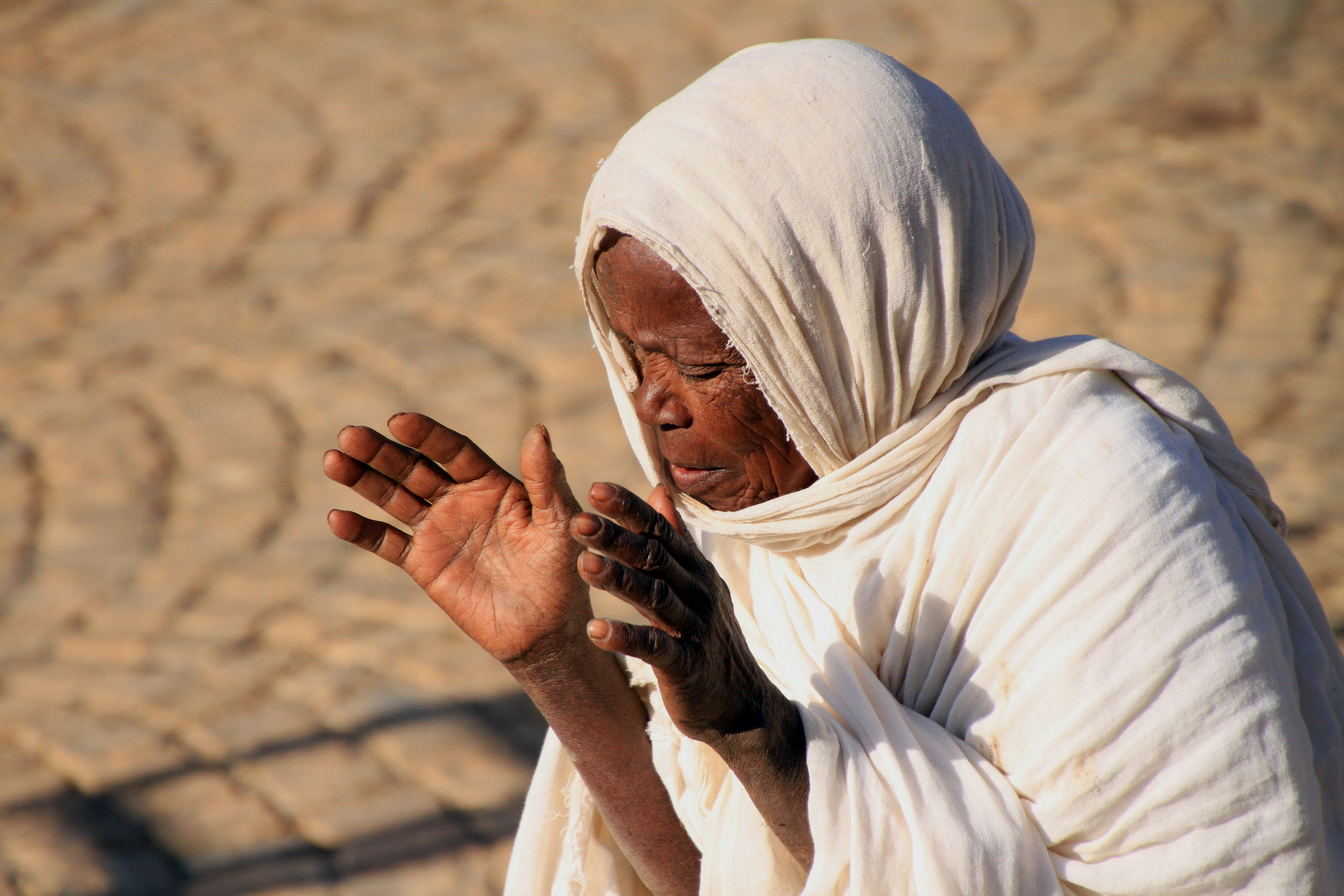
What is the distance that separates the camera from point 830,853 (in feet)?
4.89

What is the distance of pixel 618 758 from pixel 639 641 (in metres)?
0.60

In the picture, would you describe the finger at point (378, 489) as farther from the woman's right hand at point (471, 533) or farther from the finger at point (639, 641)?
the finger at point (639, 641)

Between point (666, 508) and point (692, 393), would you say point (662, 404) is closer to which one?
point (692, 393)

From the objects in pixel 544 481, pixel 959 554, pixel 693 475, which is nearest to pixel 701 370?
pixel 693 475

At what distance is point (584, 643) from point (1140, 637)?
2.42 ft

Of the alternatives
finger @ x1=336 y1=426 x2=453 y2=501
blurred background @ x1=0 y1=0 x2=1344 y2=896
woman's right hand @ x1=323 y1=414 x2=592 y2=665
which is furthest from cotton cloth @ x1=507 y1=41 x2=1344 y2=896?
blurred background @ x1=0 y1=0 x2=1344 y2=896

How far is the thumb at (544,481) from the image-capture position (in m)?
1.57

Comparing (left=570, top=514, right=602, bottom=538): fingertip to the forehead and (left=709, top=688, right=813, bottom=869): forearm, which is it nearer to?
(left=709, top=688, right=813, bottom=869): forearm

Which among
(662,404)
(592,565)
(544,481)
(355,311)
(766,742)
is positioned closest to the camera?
(592,565)

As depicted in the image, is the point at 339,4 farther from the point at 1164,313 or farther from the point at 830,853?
the point at 830,853

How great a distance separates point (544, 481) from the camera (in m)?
1.59

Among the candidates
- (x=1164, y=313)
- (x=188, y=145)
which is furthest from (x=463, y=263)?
(x=1164, y=313)

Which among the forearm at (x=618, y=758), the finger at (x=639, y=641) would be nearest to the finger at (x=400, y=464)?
the forearm at (x=618, y=758)

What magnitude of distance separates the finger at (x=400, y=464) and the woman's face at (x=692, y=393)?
336 mm
